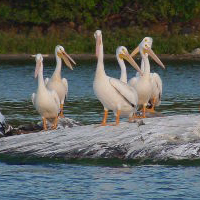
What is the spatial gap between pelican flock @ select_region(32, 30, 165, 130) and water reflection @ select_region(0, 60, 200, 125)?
174cm

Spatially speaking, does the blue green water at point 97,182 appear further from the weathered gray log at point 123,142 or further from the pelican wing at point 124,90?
the pelican wing at point 124,90

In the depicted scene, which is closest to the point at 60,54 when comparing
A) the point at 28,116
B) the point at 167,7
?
the point at 28,116

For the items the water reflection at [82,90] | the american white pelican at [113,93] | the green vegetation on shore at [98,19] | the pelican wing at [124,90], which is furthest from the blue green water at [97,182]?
the green vegetation on shore at [98,19]

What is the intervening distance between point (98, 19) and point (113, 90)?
2875cm

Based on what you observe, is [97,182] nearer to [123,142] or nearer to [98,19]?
[123,142]

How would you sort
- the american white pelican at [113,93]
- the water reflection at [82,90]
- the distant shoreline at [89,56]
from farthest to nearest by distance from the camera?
the distant shoreline at [89,56]
the water reflection at [82,90]
the american white pelican at [113,93]

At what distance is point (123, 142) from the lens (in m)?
12.2

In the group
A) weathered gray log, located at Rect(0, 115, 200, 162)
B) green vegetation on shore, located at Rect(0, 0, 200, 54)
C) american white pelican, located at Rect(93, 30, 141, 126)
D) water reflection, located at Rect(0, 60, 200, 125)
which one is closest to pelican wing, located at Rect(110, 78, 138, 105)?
american white pelican, located at Rect(93, 30, 141, 126)

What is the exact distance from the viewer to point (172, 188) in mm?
11086

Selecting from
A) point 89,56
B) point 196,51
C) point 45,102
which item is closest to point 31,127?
point 45,102

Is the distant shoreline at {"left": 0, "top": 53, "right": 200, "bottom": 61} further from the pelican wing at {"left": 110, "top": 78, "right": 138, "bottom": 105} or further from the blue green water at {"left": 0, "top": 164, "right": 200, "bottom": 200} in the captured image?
the blue green water at {"left": 0, "top": 164, "right": 200, "bottom": 200}

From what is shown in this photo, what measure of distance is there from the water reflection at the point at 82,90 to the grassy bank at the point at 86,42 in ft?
9.31

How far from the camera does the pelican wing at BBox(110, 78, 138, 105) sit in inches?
496

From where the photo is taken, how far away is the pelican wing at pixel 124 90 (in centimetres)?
1260
